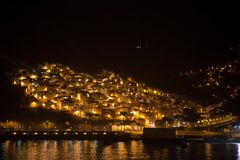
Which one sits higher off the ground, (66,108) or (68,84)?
(68,84)

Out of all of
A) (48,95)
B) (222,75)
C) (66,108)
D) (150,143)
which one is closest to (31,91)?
(48,95)

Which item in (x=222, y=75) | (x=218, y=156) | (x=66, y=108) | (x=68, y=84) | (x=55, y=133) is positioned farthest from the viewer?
(x=68, y=84)

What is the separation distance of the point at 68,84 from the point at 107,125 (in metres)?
33.5

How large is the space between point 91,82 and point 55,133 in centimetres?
5876

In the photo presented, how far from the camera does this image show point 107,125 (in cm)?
6712

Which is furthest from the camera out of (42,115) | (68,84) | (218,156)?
(68,84)

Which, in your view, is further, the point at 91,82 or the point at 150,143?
the point at 91,82

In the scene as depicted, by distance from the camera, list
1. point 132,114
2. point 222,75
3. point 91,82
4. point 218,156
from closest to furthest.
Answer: point 218,156, point 222,75, point 132,114, point 91,82

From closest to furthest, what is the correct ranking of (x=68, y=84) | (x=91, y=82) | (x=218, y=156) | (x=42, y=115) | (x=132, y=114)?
1. (x=218, y=156)
2. (x=42, y=115)
3. (x=132, y=114)
4. (x=68, y=84)
5. (x=91, y=82)

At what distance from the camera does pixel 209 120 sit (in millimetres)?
65688

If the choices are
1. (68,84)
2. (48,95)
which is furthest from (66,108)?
(68,84)

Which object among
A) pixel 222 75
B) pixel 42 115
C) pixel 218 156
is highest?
pixel 222 75

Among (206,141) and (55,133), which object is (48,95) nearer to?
(55,133)

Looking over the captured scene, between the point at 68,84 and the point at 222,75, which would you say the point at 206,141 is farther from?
the point at 68,84
